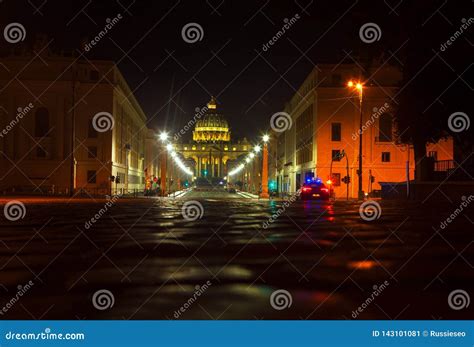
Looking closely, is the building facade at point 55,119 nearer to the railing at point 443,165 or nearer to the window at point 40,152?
the window at point 40,152

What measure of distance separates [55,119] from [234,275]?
200ft

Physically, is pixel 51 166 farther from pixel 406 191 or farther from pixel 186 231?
pixel 186 231

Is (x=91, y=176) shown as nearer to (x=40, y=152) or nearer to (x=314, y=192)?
(x=40, y=152)

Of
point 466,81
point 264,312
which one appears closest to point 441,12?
point 466,81

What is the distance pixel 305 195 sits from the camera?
4653 centimetres

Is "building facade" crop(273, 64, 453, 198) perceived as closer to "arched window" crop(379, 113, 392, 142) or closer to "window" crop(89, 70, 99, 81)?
"arched window" crop(379, 113, 392, 142)

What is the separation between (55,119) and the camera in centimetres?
6569

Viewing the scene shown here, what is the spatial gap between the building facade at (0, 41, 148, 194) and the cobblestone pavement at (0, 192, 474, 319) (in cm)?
5146

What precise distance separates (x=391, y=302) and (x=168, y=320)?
2.49 meters

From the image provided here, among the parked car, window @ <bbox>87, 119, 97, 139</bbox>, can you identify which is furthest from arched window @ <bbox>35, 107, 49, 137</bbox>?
the parked car

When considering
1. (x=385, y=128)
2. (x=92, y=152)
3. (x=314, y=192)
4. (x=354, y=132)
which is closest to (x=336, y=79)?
(x=354, y=132)

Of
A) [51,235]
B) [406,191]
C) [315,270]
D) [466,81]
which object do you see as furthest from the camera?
[406,191]

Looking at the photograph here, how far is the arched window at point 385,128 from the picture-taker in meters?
65.8

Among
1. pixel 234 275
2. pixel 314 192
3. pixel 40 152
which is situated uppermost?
pixel 40 152
